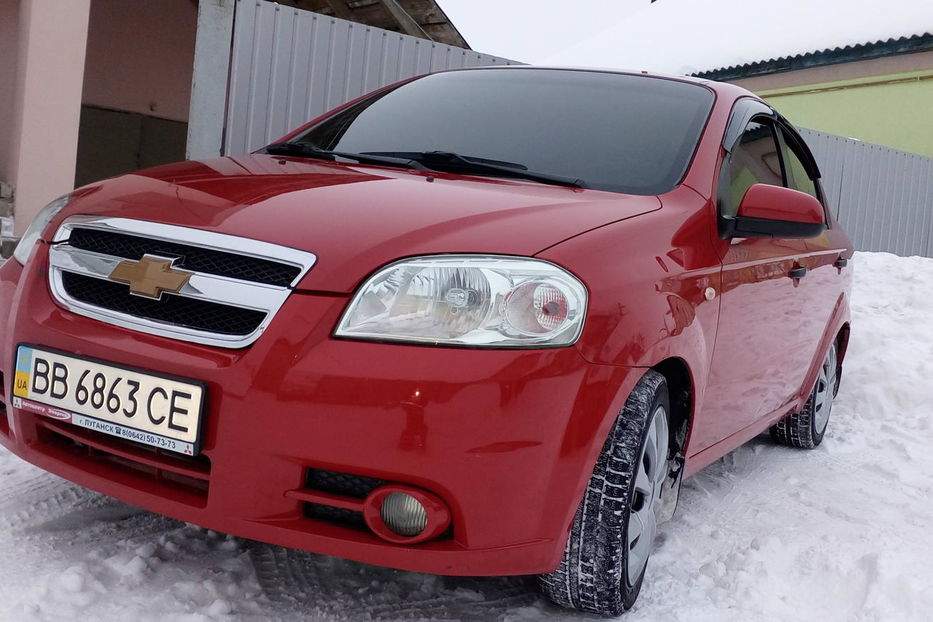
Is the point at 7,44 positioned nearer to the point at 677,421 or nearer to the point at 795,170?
the point at 795,170

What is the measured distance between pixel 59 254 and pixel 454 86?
1.53 m

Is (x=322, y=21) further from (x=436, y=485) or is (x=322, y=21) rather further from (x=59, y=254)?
(x=436, y=485)

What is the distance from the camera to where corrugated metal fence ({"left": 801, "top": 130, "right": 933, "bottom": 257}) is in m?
11.2

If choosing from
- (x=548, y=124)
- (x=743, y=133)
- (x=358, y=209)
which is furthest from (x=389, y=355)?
(x=743, y=133)

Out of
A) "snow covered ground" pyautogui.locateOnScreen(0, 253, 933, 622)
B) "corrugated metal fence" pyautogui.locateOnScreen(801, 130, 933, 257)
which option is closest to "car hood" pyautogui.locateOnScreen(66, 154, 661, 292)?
"snow covered ground" pyautogui.locateOnScreen(0, 253, 933, 622)

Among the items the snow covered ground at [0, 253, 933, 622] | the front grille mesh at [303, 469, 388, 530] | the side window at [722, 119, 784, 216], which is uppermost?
the side window at [722, 119, 784, 216]

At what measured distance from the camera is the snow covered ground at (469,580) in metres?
2.06

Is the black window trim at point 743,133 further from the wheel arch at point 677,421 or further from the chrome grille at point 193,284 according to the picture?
the chrome grille at point 193,284

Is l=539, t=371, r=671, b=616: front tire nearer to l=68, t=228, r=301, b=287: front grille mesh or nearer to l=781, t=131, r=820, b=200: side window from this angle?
l=68, t=228, r=301, b=287: front grille mesh

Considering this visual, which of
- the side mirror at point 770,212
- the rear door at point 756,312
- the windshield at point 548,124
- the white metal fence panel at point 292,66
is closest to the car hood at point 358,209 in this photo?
the windshield at point 548,124

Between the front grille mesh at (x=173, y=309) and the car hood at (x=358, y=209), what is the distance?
0.51ft

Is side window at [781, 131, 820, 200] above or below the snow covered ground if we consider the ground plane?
above

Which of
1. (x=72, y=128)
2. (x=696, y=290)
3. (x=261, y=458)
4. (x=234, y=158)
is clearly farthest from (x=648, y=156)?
(x=72, y=128)

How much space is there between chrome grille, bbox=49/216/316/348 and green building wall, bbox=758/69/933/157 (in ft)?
46.9
